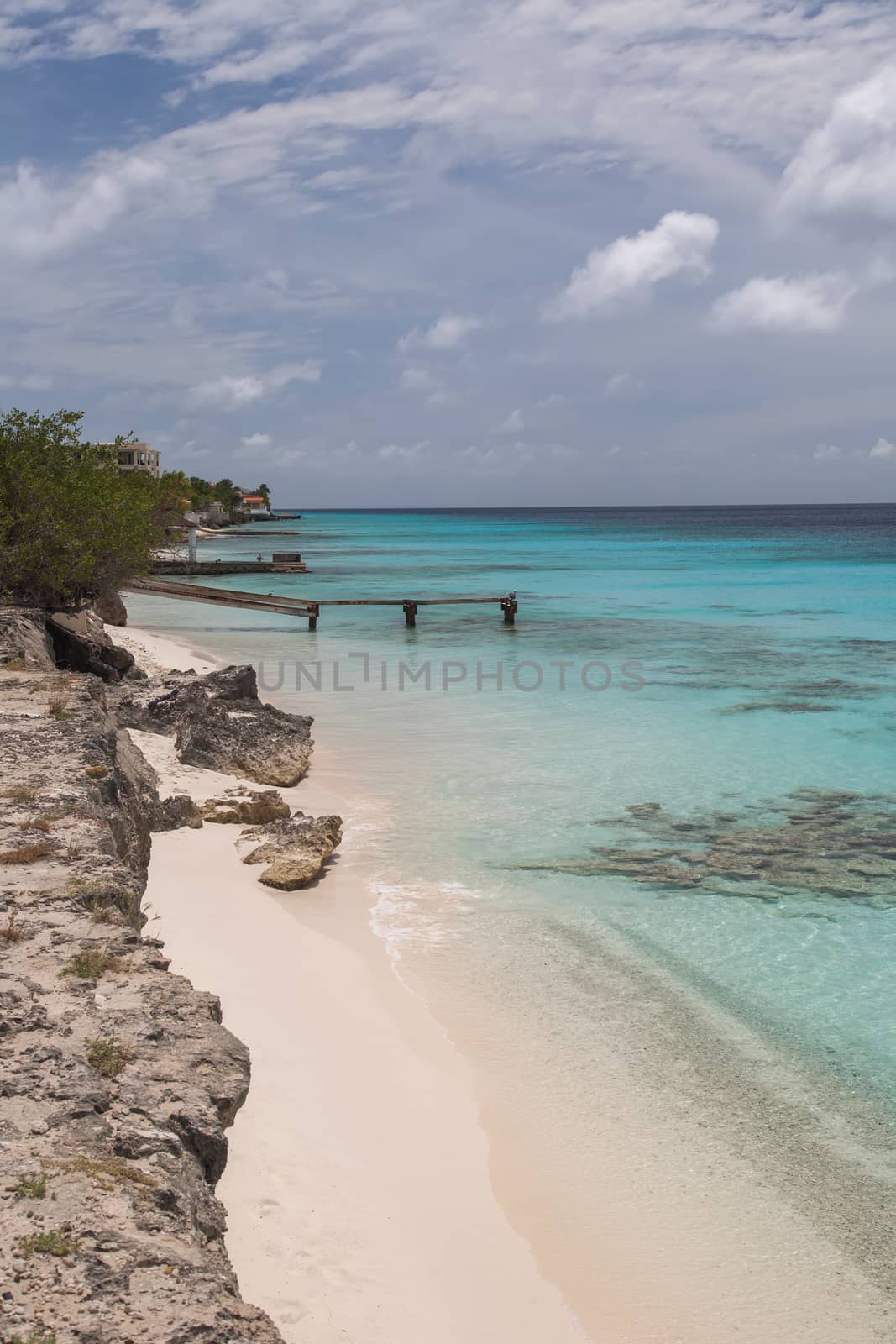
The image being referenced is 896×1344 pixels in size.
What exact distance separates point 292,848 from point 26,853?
14.5 feet

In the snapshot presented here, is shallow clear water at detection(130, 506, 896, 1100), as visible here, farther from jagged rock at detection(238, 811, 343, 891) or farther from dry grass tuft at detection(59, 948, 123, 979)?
dry grass tuft at detection(59, 948, 123, 979)

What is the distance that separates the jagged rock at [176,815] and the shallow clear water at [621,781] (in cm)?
190

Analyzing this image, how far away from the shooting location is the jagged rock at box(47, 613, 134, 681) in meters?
16.2

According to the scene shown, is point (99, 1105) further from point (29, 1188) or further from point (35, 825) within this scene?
point (35, 825)

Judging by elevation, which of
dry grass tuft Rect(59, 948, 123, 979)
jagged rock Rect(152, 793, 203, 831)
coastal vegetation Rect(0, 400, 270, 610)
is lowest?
jagged rock Rect(152, 793, 203, 831)

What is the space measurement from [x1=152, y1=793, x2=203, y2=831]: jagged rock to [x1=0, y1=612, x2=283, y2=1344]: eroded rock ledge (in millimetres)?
3372

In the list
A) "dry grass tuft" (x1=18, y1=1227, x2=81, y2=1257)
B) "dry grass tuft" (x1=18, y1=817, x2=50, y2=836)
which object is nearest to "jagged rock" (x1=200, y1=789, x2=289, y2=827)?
"dry grass tuft" (x1=18, y1=817, x2=50, y2=836)

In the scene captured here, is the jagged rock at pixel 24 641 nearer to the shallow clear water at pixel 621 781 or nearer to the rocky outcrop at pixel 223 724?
the rocky outcrop at pixel 223 724

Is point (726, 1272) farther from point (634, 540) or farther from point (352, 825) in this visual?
point (634, 540)

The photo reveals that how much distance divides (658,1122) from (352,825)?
630cm

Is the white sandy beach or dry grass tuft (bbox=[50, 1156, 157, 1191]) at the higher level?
dry grass tuft (bbox=[50, 1156, 157, 1191])

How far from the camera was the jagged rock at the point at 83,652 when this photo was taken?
1622 cm

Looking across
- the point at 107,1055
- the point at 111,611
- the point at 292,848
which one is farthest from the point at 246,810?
the point at 111,611

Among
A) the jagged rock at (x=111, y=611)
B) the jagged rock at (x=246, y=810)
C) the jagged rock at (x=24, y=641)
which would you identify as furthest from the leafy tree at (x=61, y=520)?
the jagged rock at (x=111, y=611)
